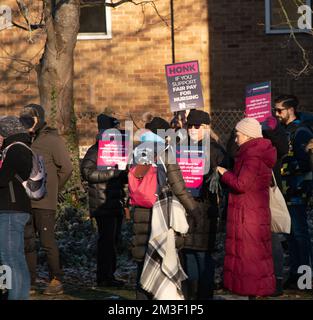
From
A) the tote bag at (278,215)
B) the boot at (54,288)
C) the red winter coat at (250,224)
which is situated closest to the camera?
the red winter coat at (250,224)

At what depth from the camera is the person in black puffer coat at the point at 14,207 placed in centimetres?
893

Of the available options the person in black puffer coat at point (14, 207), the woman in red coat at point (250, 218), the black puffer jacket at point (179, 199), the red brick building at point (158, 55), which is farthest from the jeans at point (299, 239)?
the red brick building at point (158, 55)

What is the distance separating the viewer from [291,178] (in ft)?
34.4

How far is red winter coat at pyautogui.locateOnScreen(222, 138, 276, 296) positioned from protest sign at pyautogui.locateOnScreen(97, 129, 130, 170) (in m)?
2.04

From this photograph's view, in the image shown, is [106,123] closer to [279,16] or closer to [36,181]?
[36,181]

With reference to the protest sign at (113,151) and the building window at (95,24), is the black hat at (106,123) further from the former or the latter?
the building window at (95,24)

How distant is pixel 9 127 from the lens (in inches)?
360

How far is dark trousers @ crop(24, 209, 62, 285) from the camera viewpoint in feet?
34.2

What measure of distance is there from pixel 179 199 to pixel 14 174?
1519 mm

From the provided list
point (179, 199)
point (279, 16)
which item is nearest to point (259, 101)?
point (179, 199)

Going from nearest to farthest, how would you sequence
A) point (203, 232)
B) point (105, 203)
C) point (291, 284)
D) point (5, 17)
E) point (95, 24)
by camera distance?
point (203, 232), point (291, 284), point (105, 203), point (5, 17), point (95, 24)

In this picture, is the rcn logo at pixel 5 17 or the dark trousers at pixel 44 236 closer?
the dark trousers at pixel 44 236

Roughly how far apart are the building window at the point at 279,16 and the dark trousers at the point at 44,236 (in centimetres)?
1035

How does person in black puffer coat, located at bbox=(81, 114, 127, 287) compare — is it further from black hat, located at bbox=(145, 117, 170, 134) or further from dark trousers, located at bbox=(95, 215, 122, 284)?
black hat, located at bbox=(145, 117, 170, 134)
